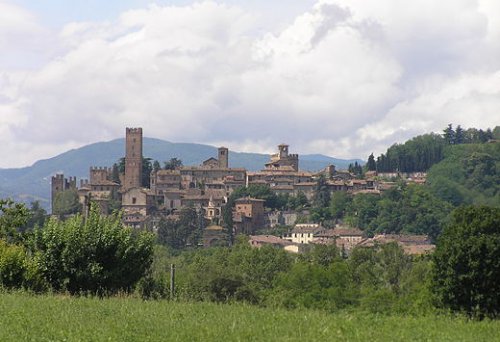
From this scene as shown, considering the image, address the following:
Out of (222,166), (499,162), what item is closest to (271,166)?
(222,166)

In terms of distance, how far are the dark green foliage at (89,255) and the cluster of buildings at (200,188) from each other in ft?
295

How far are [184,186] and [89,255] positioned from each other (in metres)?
109

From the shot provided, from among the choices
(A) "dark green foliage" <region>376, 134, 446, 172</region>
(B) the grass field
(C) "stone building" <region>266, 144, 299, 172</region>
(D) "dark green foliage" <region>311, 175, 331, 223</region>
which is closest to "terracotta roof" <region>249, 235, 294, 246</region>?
(D) "dark green foliage" <region>311, 175, 331, 223</region>

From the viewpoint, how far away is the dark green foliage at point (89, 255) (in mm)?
18953

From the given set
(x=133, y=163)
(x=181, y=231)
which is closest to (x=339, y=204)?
(x=181, y=231)

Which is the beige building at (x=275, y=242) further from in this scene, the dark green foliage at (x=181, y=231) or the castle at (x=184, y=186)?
the castle at (x=184, y=186)

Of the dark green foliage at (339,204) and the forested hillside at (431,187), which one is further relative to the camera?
the dark green foliage at (339,204)

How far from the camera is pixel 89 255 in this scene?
62.7 ft

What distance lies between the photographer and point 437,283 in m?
24.6

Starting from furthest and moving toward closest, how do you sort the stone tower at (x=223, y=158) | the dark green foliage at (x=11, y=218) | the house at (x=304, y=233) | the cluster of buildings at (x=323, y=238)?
the stone tower at (x=223, y=158) < the house at (x=304, y=233) < the cluster of buildings at (x=323, y=238) < the dark green foliage at (x=11, y=218)

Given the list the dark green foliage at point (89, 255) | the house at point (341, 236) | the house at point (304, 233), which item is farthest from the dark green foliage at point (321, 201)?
the dark green foliage at point (89, 255)

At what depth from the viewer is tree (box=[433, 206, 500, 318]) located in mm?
21062

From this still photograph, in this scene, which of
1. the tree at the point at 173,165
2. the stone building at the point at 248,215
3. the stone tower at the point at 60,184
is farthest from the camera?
the stone tower at the point at 60,184

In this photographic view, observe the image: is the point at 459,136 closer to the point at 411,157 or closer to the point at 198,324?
the point at 411,157
